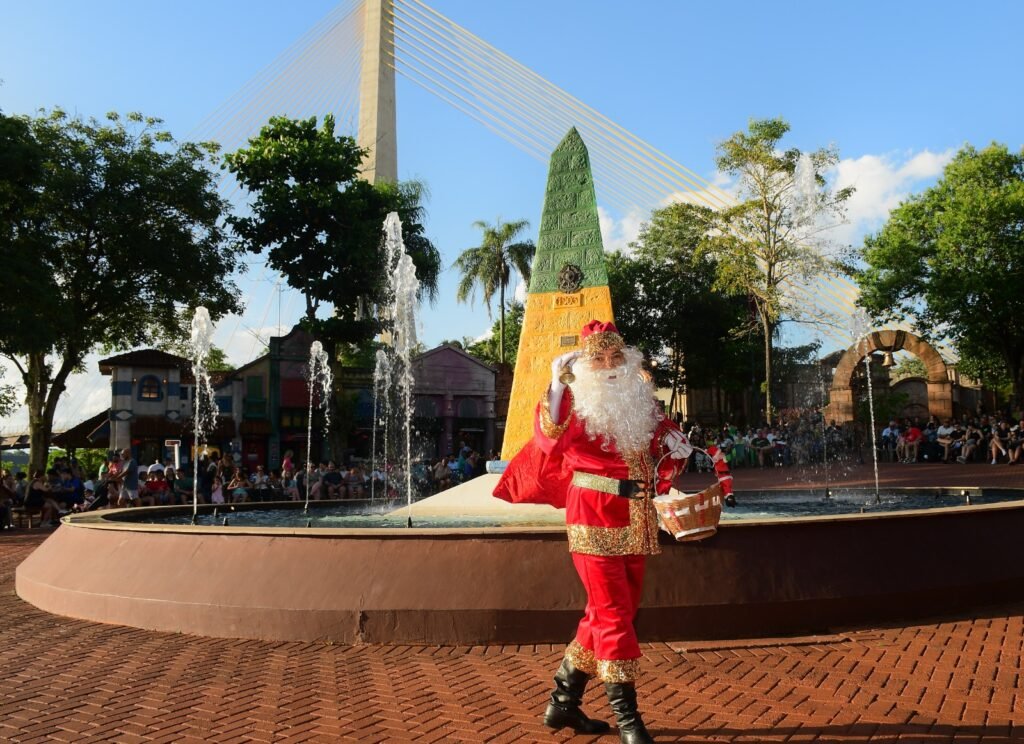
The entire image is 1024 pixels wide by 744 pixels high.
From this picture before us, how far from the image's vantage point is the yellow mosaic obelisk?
32.9 ft

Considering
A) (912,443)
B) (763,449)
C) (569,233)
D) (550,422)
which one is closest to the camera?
(550,422)

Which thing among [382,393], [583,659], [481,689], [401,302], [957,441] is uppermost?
[401,302]

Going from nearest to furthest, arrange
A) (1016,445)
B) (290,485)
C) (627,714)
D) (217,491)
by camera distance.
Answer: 1. (627,714)
2. (217,491)
3. (290,485)
4. (1016,445)

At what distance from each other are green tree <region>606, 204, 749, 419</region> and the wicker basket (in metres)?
34.7

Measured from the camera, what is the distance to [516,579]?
546cm

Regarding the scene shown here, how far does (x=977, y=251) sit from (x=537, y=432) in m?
29.4

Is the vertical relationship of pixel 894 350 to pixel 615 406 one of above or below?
above

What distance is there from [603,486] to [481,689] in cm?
141

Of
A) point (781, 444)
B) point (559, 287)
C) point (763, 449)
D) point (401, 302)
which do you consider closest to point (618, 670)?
point (559, 287)

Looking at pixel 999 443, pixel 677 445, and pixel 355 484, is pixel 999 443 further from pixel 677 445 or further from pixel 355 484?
pixel 677 445

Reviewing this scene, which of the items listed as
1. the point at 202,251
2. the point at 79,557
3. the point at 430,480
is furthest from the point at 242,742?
the point at 202,251

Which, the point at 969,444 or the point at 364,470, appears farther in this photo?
the point at 364,470

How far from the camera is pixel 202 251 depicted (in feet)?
79.9

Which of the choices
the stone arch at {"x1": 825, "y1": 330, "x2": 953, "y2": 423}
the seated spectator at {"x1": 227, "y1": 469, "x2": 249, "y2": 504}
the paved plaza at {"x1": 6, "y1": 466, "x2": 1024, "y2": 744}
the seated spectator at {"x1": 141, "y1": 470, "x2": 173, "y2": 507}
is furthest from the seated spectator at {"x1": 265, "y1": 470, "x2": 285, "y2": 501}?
the stone arch at {"x1": 825, "y1": 330, "x2": 953, "y2": 423}
